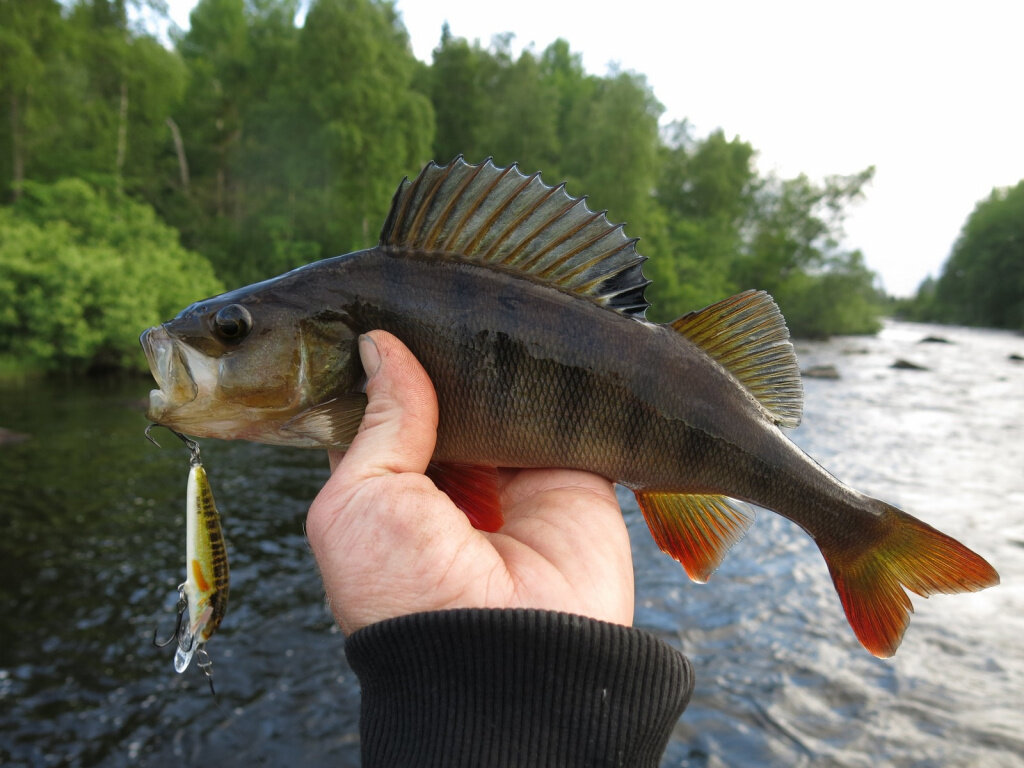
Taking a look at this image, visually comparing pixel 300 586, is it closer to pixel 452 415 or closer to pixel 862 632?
pixel 452 415

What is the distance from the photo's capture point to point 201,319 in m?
2.12

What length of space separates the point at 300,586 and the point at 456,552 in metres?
6.62

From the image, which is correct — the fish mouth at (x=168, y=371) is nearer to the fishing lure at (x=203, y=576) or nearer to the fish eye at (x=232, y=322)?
the fish eye at (x=232, y=322)

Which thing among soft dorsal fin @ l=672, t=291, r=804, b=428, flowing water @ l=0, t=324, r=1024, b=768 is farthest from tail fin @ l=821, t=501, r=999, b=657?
flowing water @ l=0, t=324, r=1024, b=768

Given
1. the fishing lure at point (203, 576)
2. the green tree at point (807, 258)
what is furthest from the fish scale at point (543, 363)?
the green tree at point (807, 258)

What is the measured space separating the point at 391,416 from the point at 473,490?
0.50 metres

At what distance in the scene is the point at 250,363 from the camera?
216 centimetres

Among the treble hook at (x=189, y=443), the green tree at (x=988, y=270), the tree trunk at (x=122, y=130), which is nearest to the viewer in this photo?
the treble hook at (x=189, y=443)

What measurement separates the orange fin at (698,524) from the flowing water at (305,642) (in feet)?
11.4

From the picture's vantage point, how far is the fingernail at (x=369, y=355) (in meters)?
2.13

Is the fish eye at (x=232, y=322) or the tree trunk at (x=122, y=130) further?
the tree trunk at (x=122, y=130)

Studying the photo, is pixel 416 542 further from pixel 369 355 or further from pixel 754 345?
pixel 754 345

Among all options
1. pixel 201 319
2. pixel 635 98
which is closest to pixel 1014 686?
pixel 201 319

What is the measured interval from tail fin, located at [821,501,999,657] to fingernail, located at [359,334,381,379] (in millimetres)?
1741
